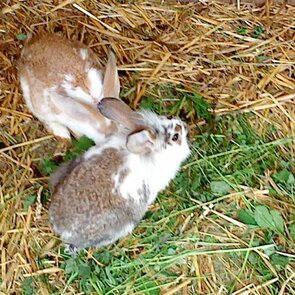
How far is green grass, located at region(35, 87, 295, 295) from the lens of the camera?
11.3 ft

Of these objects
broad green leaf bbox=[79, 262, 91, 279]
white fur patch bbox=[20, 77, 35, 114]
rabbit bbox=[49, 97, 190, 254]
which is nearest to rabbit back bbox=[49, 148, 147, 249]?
rabbit bbox=[49, 97, 190, 254]

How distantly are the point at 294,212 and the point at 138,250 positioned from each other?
68cm

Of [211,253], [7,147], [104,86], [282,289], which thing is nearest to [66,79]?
[104,86]

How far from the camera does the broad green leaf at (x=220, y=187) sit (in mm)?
3590

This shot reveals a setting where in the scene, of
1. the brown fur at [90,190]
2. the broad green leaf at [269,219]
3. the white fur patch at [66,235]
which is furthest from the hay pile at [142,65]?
the broad green leaf at [269,219]

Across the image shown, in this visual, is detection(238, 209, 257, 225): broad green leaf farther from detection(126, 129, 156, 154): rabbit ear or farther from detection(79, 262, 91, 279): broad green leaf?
detection(79, 262, 91, 279): broad green leaf

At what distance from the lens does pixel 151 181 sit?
341 cm

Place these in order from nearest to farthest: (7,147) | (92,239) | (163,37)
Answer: (92,239) → (7,147) → (163,37)

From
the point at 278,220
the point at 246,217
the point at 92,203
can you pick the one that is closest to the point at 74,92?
the point at 92,203

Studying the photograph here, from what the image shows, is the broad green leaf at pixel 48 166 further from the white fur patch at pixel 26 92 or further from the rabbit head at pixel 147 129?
the rabbit head at pixel 147 129

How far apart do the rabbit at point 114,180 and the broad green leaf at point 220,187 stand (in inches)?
10.1

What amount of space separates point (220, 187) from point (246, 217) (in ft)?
0.55

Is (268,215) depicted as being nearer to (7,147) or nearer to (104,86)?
(104,86)

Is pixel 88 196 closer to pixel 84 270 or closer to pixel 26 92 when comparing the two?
pixel 84 270
